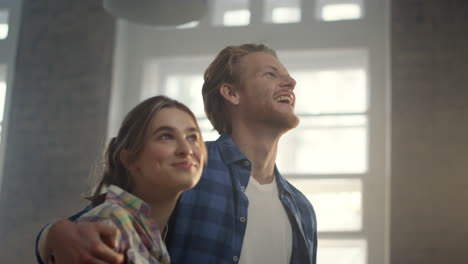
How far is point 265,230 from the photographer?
0.94m

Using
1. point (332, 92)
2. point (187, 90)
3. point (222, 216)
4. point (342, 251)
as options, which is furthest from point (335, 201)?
point (222, 216)

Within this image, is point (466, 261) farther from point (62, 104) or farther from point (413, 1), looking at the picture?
point (62, 104)

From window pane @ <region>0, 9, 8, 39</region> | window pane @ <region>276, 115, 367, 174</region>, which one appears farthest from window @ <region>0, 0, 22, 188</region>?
window pane @ <region>276, 115, 367, 174</region>

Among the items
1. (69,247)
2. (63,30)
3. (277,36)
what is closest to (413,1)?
(277,36)

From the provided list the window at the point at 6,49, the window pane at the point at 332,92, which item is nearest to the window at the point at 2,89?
the window at the point at 6,49

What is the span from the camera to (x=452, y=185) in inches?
78.9

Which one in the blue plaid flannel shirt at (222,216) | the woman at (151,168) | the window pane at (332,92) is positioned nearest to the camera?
the woman at (151,168)

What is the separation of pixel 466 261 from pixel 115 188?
1.49 meters

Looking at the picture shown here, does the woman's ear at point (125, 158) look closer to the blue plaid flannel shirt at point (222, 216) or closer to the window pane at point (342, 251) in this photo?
the blue plaid flannel shirt at point (222, 216)

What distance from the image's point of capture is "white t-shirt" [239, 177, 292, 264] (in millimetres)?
915

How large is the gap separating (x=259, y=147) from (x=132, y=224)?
34cm

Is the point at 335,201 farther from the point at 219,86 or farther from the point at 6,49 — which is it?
the point at 6,49

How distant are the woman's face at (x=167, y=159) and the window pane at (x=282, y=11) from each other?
5.02 feet

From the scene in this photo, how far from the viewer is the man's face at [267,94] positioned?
1022 mm
